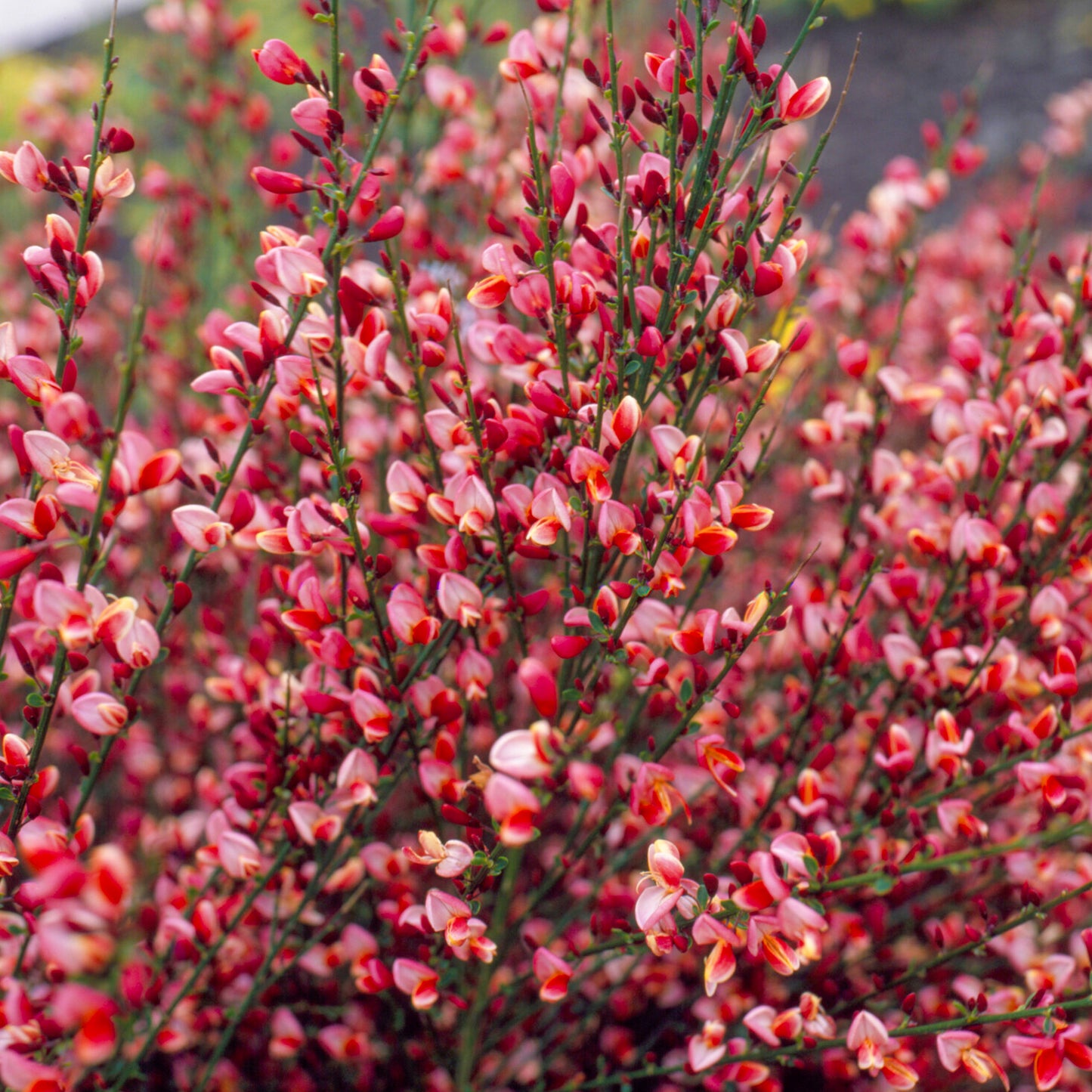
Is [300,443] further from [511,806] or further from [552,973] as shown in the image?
[552,973]

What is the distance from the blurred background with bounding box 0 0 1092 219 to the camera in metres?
4.70

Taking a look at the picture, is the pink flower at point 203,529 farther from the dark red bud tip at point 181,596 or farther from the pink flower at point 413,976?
the pink flower at point 413,976

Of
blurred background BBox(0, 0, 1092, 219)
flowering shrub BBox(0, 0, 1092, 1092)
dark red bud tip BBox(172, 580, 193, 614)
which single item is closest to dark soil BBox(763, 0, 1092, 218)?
blurred background BBox(0, 0, 1092, 219)

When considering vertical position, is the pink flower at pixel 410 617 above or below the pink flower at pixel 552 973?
above

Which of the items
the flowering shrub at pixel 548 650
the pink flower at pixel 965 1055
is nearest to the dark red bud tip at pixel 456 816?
the flowering shrub at pixel 548 650

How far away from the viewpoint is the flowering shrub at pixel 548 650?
80cm

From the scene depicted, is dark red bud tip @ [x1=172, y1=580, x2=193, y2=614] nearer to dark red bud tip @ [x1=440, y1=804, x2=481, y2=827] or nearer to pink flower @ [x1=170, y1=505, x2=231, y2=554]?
pink flower @ [x1=170, y1=505, x2=231, y2=554]

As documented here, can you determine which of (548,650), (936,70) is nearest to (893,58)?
(936,70)

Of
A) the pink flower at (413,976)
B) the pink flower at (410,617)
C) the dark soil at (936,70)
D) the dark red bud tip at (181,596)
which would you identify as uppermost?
the dark soil at (936,70)

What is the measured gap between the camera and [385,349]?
0.83 m

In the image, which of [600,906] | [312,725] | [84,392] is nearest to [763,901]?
[600,906]

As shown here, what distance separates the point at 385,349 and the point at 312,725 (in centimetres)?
→ 42

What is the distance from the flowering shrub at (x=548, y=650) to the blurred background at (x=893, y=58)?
353 centimetres

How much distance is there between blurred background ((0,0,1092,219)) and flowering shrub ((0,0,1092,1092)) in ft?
11.6
